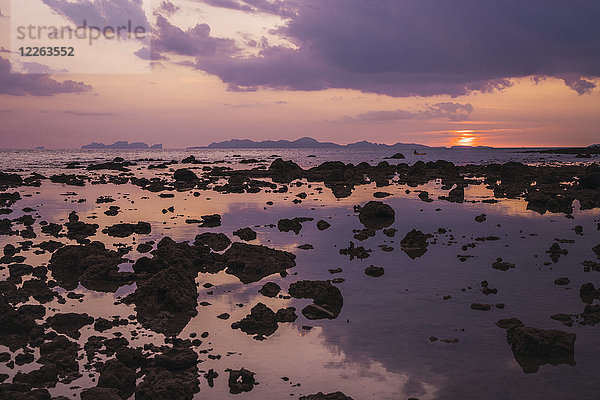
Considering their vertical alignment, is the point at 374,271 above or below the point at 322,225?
below

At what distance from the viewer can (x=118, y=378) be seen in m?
10.6

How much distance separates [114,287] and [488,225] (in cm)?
2369

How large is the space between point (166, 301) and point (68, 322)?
2994mm

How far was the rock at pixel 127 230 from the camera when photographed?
27.3 meters

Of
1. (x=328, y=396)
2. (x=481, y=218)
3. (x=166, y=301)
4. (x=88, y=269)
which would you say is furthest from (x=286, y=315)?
(x=481, y=218)

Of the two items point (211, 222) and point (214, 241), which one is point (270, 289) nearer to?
point (214, 241)

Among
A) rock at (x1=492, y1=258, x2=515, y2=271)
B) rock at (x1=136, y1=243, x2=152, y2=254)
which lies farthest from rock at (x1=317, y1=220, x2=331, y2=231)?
rock at (x1=492, y1=258, x2=515, y2=271)

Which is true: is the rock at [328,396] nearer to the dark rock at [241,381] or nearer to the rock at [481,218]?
the dark rock at [241,381]

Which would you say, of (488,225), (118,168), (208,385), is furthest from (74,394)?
(118,168)

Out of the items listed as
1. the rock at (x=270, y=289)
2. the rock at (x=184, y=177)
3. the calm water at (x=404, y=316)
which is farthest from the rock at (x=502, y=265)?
the rock at (x=184, y=177)

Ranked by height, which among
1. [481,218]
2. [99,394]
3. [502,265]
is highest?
[481,218]

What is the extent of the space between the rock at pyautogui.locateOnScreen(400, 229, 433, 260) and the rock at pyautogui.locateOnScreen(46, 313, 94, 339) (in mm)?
15246

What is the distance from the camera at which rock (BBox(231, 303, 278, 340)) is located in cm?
1393

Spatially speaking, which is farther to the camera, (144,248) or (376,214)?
(376,214)
